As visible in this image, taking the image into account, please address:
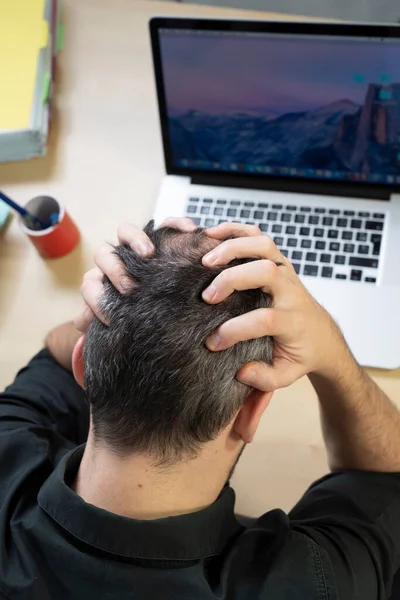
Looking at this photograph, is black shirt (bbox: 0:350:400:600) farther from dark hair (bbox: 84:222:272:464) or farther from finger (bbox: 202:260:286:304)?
finger (bbox: 202:260:286:304)

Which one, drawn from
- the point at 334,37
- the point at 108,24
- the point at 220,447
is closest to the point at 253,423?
the point at 220,447

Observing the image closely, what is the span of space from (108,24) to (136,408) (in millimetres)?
998

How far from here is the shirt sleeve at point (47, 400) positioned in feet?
2.75

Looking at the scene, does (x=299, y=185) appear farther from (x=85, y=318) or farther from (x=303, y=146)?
(x=85, y=318)

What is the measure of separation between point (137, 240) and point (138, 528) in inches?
11.2

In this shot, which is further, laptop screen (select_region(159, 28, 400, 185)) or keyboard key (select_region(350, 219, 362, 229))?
keyboard key (select_region(350, 219, 362, 229))

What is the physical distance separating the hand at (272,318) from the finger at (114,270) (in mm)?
81

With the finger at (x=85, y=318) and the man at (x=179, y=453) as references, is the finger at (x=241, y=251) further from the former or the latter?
the finger at (x=85, y=318)

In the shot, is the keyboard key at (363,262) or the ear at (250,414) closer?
the ear at (250,414)

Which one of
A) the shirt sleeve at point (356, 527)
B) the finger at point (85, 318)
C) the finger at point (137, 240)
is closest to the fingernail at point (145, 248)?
the finger at point (137, 240)

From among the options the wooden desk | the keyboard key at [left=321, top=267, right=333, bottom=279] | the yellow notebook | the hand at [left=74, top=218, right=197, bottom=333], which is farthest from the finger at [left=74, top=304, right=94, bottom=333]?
the yellow notebook

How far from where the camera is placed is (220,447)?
621 mm

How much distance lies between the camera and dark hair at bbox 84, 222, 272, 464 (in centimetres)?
55

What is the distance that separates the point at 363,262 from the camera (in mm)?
962
